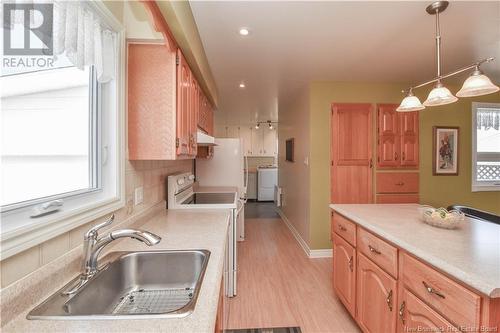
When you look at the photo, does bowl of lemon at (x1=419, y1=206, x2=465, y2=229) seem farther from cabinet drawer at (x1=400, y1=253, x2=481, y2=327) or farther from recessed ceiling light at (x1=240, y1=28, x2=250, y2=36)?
recessed ceiling light at (x1=240, y1=28, x2=250, y2=36)

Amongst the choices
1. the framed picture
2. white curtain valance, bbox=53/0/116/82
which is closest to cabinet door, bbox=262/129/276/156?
the framed picture

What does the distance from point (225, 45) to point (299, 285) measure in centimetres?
241

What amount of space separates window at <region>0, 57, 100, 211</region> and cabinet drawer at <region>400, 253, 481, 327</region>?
156cm

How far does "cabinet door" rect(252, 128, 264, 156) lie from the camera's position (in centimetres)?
714

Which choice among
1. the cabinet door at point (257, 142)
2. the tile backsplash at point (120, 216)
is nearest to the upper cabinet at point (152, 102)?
the tile backsplash at point (120, 216)

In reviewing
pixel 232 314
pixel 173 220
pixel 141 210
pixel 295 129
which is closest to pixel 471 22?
pixel 295 129

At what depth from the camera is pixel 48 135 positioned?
43.0 inches

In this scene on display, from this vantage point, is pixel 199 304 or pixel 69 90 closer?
pixel 199 304

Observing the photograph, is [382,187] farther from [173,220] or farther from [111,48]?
[111,48]

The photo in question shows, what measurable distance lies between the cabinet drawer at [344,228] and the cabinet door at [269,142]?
5223 mm

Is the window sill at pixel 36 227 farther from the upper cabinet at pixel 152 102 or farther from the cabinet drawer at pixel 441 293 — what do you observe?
the cabinet drawer at pixel 441 293

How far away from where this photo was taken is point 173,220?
176 centimetres

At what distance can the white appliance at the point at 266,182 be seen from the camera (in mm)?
6934

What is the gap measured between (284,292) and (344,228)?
3.05 ft
